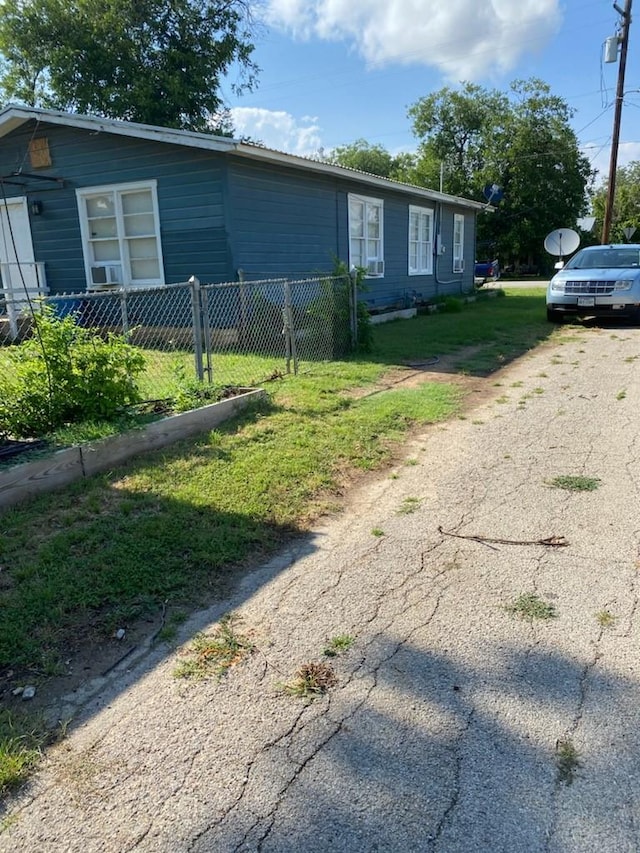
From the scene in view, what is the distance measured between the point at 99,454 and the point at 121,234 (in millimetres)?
7867

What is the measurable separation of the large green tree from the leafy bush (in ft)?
117

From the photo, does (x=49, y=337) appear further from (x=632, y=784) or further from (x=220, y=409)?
(x=632, y=784)

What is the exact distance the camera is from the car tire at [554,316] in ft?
42.9

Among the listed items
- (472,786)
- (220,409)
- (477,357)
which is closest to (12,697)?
(472,786)

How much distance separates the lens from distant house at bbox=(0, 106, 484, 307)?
1012 cm

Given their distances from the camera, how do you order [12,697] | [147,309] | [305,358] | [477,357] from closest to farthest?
[12,697]
[305,358]
[477,357]
[147,309]

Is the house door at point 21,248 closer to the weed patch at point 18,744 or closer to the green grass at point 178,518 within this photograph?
the green grass at point 178,518

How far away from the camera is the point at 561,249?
58.6 ft

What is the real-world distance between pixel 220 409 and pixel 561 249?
1528cm

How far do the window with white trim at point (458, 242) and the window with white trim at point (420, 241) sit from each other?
2159 mm

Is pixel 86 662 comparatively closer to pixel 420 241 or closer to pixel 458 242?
pixel 420 241

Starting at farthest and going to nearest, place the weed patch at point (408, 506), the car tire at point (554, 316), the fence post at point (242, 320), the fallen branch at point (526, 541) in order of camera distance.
Result: the car tire at point (554, 316), the fence post at point (242, 320), the weed patch at point (408, 506), the fallen branch at point (526, 541)

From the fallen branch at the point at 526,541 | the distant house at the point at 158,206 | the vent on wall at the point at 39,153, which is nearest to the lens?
the fallen branch at the point at 526,541

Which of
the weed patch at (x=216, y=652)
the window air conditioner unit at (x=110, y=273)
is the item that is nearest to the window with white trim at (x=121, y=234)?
the window air conditioner unit at (x=110, y=273)
